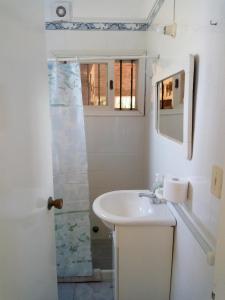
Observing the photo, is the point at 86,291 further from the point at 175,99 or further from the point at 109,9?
the point at 109,9

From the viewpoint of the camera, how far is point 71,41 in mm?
2350

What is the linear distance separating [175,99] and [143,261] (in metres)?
1.03

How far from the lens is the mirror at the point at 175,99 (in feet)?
3.83

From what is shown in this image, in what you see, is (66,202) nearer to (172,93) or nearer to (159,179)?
(159,179)

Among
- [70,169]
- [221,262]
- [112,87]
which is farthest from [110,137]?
[221,262]

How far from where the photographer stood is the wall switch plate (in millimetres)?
874

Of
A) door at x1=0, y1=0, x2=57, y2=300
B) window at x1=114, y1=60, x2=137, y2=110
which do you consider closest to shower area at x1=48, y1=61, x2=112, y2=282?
window at x1=114, y1=60, x2=137, y2=110

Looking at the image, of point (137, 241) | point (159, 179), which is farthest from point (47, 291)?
point (159, 179)

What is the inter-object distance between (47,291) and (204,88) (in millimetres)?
1184

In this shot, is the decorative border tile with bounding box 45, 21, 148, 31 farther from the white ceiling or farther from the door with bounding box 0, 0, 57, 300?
the door with bounding box 0, 0, 57, 300

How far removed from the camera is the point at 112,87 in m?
2.50

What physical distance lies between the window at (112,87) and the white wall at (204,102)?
3.62 ft

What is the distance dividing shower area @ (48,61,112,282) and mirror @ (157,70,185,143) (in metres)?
0.68

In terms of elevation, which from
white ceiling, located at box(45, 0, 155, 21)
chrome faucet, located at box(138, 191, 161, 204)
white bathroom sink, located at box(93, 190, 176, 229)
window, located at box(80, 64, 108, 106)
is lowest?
white bathroom sink, located at box(93, 190, 176, 229)
